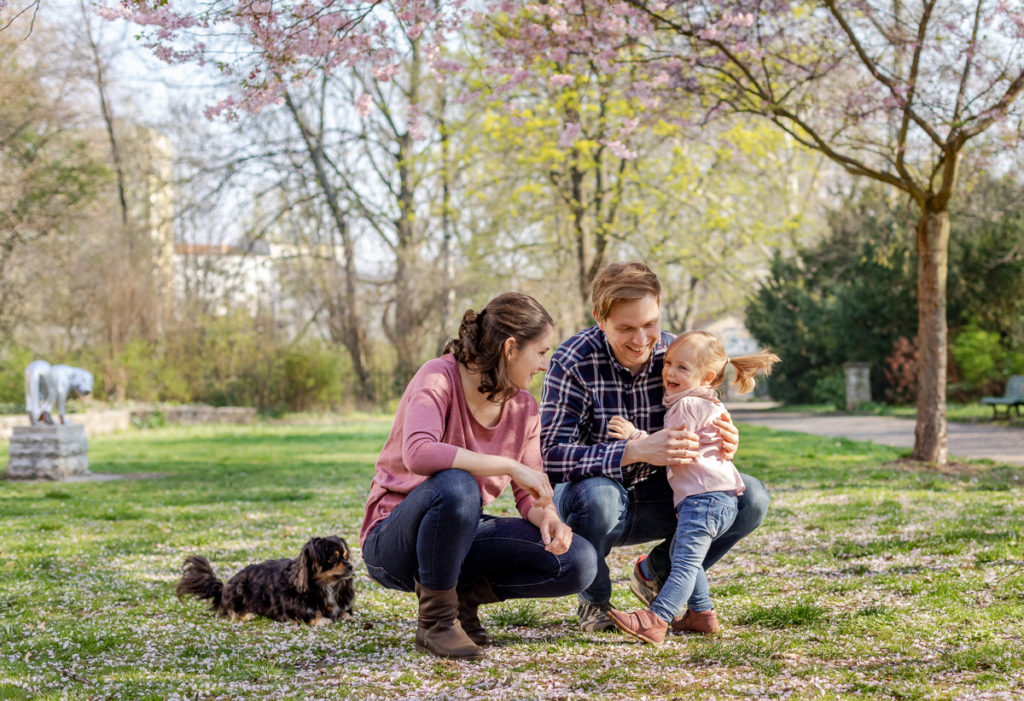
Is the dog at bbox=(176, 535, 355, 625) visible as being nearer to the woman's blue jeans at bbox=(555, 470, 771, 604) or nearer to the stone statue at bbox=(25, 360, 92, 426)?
the woman's blue jeans at bbox=(555, 470, 771, 604)

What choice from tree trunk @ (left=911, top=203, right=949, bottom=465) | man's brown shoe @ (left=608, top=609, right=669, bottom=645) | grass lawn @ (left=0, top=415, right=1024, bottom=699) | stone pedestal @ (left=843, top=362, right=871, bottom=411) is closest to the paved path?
tree trunk @ (left=911, top=203, right=949, bottom=465)

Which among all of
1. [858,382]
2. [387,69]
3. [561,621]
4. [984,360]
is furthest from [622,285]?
[858,382]

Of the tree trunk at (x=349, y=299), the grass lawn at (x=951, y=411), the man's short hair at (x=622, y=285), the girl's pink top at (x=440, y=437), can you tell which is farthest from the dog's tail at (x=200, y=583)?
the tree trunk at (x=349, y=299)

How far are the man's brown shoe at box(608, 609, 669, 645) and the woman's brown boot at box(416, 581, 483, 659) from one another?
1.76 feet

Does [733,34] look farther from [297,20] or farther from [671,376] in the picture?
[671,376]

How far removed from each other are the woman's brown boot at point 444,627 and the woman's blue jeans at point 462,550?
5cm

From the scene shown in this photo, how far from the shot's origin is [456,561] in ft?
10.9

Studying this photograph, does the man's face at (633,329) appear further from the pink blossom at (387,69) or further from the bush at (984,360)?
the bush at (984,360)

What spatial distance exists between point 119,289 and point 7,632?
1745cm

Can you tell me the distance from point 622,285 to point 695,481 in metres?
0.82

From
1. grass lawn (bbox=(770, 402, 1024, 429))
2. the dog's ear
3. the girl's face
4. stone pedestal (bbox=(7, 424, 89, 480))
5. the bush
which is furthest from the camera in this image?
the bush

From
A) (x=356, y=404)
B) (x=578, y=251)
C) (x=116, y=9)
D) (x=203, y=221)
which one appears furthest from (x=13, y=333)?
(x=116, y=9)

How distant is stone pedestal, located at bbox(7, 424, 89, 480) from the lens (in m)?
9.92

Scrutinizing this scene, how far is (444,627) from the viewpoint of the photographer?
3.40m
